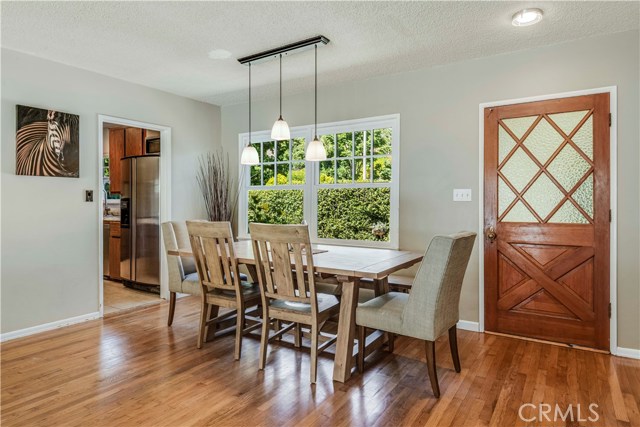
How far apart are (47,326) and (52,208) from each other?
1046 mm

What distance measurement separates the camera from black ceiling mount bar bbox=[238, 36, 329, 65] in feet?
9.76

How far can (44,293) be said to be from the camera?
340cm

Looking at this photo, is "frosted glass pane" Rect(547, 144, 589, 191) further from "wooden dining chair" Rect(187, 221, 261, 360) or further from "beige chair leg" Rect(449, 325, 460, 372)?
"wooden dining chair" Rect(187, 221, 261, 360)

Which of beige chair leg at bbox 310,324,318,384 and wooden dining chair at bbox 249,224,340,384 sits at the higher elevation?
wooden dining chair at bbox 249,224,340,384

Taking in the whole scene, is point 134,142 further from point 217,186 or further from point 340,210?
point 340,210

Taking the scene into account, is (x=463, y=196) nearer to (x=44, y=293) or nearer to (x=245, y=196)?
(x=245, y=196)

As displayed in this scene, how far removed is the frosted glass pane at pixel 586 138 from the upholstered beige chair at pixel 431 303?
140 cm

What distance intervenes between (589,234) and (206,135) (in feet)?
13.8

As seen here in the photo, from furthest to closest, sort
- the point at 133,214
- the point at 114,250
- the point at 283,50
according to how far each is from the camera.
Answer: the point at 114,250, the point at 133,214, the point at 283,50

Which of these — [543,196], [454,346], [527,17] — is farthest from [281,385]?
[527,17]

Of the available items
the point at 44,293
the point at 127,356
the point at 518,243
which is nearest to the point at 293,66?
the point at 518,243

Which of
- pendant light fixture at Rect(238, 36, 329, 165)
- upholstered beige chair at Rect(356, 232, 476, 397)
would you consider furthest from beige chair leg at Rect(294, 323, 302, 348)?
pendant light fixture at Rect(238, 36, 329, 165)

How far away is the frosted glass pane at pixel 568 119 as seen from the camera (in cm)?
300

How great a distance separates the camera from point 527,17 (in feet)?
8.45
